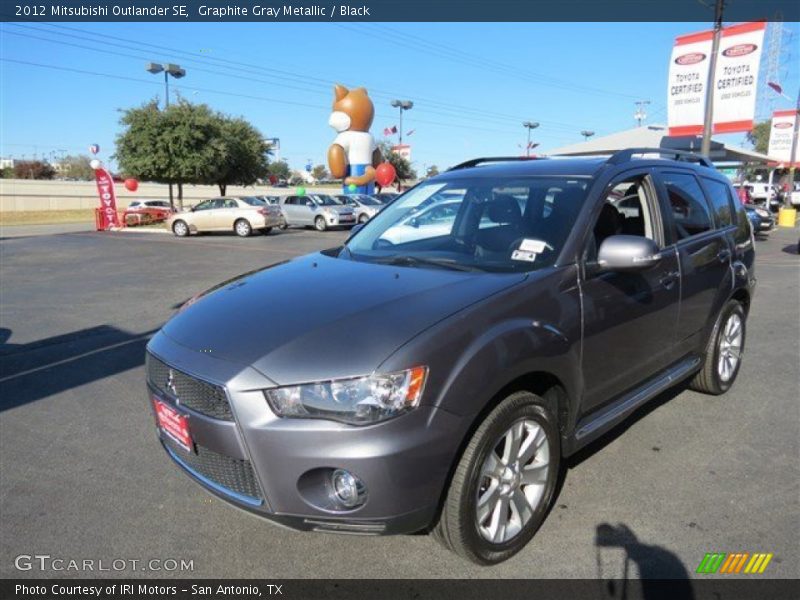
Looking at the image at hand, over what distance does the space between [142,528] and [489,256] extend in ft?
7.62

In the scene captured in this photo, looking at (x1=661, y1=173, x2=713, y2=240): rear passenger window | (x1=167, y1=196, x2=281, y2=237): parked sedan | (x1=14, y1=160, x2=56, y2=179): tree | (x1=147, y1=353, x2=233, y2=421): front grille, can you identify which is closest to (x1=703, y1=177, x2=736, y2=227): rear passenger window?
(x1=661, y1=173, x2=713, y2=240): rear passenger window

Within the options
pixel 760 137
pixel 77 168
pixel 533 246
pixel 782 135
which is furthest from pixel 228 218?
pixel 77 168

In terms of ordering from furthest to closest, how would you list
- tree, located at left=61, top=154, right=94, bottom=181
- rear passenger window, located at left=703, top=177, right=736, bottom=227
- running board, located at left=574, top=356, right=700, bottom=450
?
tree, located at left=61, top=154, right=94, bottom=181 < rear passenger window, located at left=703, top=177, right=736, bottom=227 < running board, located at left=574, top=356, right=700, bottom=450

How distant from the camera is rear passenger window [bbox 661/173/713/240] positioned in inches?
157

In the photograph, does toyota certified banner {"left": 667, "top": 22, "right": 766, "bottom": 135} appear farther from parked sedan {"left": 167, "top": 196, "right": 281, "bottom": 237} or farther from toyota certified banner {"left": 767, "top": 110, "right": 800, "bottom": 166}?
parked sedan {"left": 167, "top": 196, "right": 281, "bottom": 237}

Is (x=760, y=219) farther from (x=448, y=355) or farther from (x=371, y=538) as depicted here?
(x=448, y=355)

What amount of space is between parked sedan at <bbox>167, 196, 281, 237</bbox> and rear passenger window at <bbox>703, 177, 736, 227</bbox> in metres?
19.2

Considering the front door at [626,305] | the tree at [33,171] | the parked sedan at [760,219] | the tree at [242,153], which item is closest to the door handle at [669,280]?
the front door at [626,305]

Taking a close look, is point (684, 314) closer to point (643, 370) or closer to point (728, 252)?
point (643, 370)

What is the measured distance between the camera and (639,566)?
2682 mm

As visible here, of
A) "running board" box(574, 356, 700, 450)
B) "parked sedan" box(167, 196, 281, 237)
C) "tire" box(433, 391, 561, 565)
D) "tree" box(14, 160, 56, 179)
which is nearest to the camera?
"tire" box(433, 391, 561, 565)

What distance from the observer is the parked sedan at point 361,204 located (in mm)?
26125

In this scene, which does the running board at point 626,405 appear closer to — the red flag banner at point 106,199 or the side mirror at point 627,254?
the side mirror at point 627,254

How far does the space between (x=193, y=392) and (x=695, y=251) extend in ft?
11.3
